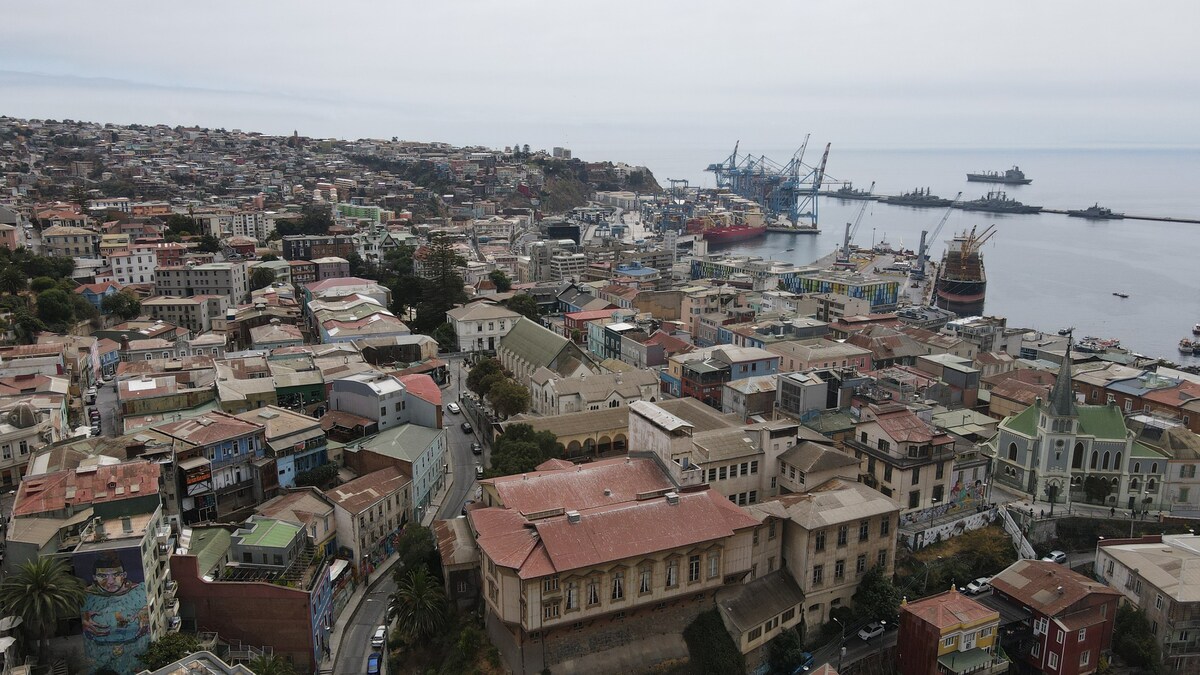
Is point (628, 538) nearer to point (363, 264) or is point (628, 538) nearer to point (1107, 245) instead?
point (363, 264)

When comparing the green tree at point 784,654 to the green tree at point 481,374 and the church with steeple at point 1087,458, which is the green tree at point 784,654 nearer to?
the church with steeple at point 1087,458

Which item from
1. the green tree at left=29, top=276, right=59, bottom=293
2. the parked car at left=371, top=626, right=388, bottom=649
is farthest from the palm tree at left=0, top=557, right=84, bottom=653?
the green tree at left=29, top=276, right=59, bottom=293

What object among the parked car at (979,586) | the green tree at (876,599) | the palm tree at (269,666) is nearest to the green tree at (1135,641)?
the parked car at (979,586)

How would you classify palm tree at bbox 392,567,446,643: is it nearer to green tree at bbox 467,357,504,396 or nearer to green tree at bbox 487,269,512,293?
green tree at bbox 467,357,504,396

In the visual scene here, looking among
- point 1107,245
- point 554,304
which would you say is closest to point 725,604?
point 554,304

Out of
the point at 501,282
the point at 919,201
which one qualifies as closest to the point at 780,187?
the point at 919,201

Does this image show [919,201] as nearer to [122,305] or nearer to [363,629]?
[122,305]
